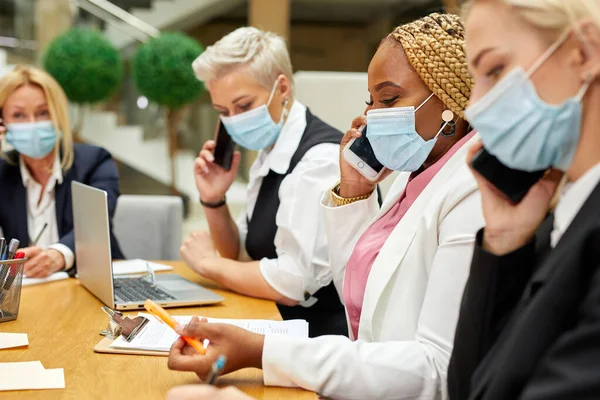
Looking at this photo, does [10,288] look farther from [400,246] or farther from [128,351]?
[400,246]

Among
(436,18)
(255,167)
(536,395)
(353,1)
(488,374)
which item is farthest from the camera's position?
(353,1)

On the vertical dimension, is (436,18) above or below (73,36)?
below

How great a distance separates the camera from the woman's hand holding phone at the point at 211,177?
7.92 feet

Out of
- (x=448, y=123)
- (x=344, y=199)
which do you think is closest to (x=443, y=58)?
(x=448, y=123)

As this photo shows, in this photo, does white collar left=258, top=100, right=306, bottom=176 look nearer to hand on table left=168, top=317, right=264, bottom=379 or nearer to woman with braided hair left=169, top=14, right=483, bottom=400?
woman with braided hair left=169, top=14, right=483, bottom=400

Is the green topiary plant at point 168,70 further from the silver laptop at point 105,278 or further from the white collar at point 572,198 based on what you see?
the white collar at point 572,198

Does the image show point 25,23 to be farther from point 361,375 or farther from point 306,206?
point 361,375

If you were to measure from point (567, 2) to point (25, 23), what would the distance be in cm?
665

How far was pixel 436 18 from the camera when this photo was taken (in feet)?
4.88

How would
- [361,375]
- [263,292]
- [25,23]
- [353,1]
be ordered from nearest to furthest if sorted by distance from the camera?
[361,375], [263,292], [25,23], [353,1]

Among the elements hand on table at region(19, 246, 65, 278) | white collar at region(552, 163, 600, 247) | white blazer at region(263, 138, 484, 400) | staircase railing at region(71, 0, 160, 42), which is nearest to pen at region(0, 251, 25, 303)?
hand on table at region(19, 246, 65, 278)

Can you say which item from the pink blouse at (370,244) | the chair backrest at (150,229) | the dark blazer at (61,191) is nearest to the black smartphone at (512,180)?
the pink blouse at (370,244)

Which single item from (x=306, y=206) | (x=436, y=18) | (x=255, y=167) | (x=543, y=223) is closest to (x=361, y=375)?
(x=543, y=223)

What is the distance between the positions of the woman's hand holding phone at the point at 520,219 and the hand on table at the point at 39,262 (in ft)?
5.10
